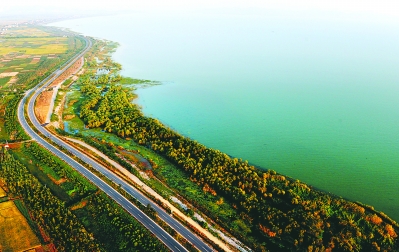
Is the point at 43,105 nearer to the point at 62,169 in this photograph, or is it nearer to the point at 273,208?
the point at 62,169

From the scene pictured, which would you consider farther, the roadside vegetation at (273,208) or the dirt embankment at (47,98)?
the dirt embankment at (47,98)

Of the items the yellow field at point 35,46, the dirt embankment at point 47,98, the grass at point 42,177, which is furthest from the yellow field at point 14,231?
the yellow field at point 35,46

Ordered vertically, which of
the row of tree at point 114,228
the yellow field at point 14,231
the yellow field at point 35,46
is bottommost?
the yellow field at point 14,231

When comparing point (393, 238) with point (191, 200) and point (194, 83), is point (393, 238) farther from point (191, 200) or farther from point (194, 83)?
point (194, 83)

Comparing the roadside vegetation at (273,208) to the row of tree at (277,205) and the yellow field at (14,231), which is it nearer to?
the row of tree at (277,205)

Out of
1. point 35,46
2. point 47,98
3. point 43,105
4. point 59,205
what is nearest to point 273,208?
point 59,205

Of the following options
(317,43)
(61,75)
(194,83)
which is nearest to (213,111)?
(194,83)
